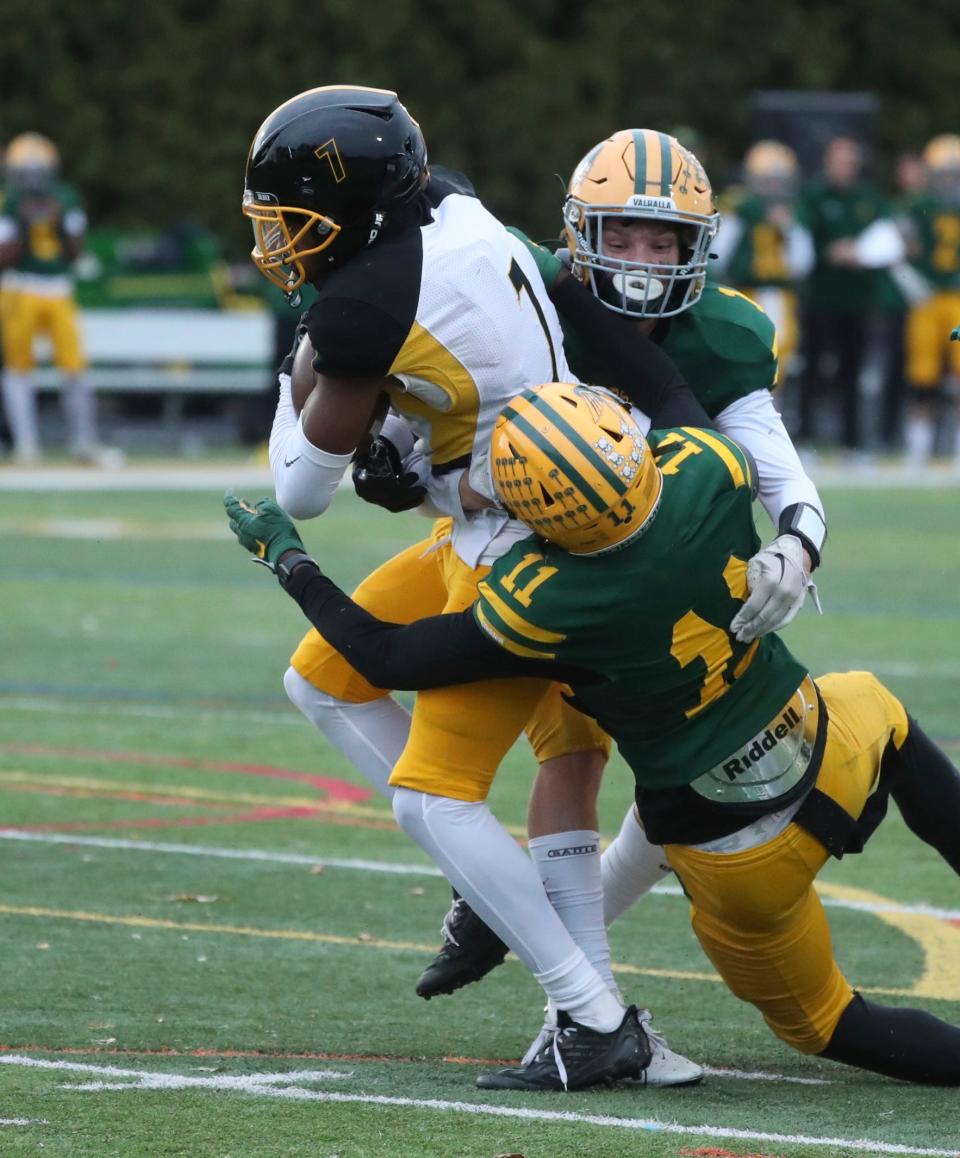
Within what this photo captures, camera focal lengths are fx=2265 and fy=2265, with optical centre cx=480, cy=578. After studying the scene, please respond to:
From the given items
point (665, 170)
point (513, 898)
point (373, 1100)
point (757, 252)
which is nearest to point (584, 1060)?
point (513, 898)

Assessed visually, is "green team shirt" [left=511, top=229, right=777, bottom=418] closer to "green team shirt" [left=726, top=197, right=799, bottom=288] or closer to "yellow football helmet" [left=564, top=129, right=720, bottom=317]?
"yellow football helmet" [left=564, top=129, right=720, bottom=317]

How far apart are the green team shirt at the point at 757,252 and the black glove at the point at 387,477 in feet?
42.8

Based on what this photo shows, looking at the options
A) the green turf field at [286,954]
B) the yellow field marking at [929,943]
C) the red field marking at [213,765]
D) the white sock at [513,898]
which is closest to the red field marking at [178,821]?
the green turf field at [286,954]

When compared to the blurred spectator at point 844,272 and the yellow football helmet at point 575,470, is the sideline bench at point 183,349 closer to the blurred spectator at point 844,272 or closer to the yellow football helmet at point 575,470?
the blurred spectator at point 844,272

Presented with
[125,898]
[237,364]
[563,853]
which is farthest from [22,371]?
[563,853]

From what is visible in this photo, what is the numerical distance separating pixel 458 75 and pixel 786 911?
19.9 metres

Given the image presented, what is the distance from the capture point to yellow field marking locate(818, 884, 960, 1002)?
15.2 feet

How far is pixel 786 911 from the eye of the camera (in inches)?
155

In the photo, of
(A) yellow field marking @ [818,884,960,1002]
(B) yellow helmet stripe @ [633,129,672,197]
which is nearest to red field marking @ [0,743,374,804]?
(A) yellow field marking @ [818,884,960,1002]

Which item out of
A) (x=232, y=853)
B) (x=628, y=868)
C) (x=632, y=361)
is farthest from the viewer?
(x=232, y=853)

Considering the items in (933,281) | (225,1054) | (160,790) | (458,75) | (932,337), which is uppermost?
(225,1054)

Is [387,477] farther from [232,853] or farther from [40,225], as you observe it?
[40,225]

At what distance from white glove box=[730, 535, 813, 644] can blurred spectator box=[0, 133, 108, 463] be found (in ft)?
41.7

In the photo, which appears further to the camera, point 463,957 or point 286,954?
point 286,954
